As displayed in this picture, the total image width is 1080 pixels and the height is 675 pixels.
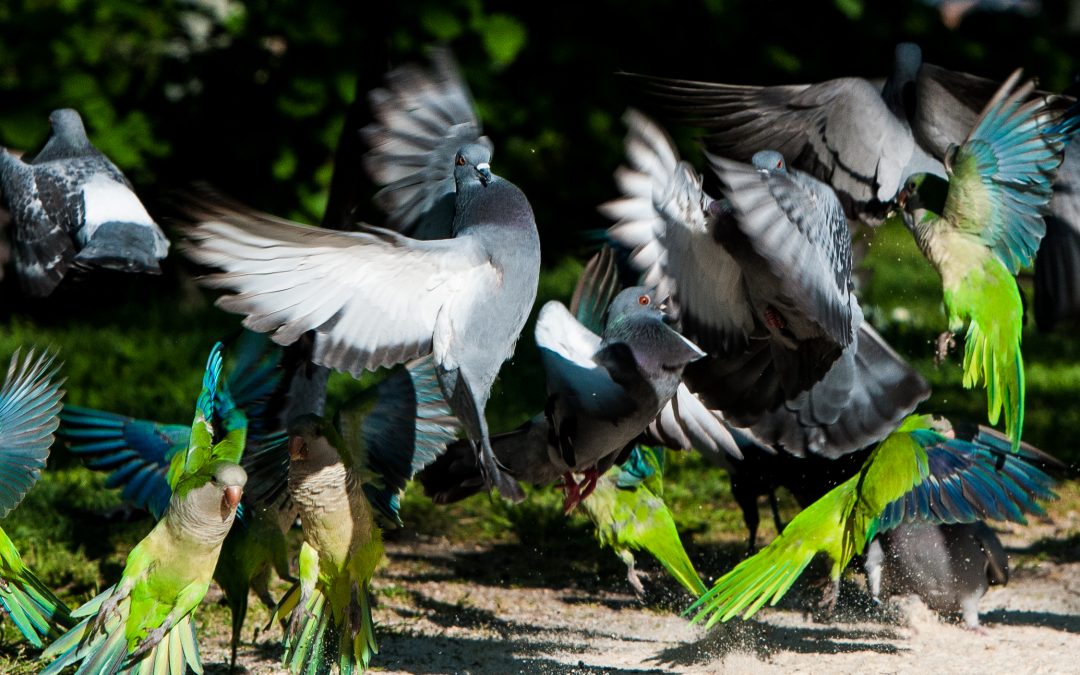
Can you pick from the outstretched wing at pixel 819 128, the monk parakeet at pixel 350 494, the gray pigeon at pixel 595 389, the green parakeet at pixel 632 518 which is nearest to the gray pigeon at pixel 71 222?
the monk parakeet at pixel 350 494

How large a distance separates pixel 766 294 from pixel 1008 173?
846mm

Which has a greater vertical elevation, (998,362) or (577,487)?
(998,362)

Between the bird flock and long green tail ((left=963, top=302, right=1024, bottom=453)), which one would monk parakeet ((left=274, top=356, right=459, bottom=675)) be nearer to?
the bird flock

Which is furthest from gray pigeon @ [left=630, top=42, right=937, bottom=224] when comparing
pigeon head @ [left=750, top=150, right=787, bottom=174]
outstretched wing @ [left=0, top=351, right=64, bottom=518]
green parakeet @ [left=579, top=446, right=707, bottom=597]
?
outstretched wing @ [left=0, top=351, right=64, bottom=518]

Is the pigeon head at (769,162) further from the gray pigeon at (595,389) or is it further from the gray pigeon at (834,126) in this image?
the gray pigeon at (834,126)

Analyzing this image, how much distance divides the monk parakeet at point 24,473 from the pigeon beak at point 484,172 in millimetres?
1253

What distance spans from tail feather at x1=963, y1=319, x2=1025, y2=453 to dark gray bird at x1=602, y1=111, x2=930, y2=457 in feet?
0.65

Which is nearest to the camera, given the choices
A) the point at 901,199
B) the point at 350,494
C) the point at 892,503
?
the point at 350,494

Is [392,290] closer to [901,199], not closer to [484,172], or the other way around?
[484,172]

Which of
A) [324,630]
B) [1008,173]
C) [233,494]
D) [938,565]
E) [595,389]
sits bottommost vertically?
[324,630]

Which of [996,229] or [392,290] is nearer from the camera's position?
[392,290]

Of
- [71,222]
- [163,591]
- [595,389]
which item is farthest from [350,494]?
[71,222]

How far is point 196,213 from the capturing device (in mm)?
2898

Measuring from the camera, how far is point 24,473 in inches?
131
